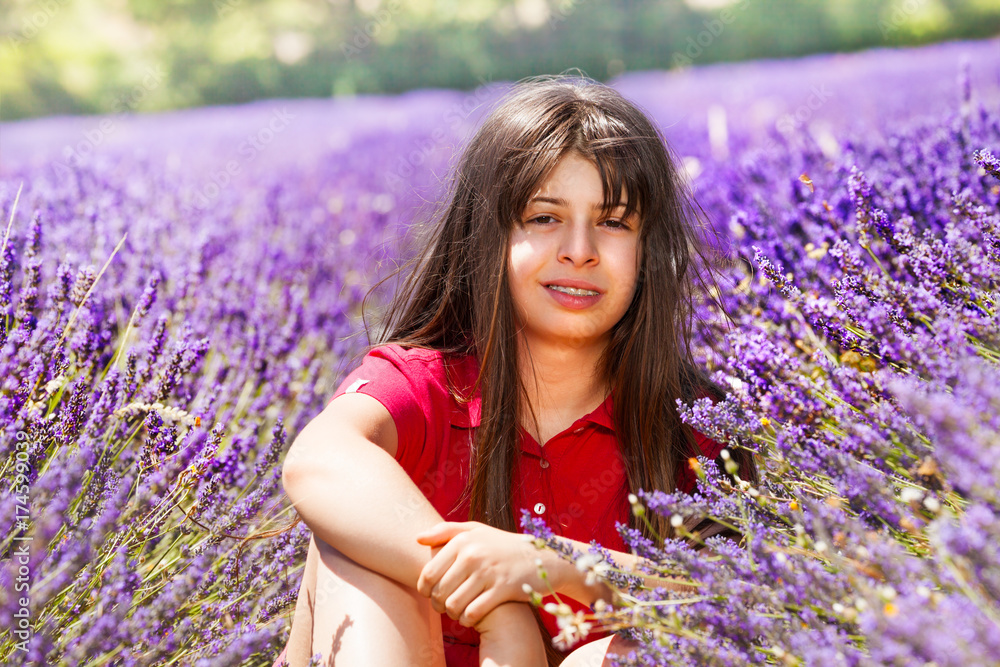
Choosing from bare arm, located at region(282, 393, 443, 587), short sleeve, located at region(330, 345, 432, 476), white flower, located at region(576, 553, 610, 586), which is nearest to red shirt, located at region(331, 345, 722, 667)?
short sleeve, located at region(330, 345, 432, 476)

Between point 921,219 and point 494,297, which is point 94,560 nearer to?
point 494,297

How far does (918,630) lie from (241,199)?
3.39m

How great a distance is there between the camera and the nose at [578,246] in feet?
4.77

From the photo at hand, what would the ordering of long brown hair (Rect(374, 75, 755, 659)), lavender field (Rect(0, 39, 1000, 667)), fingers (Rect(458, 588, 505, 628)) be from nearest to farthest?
1. lavender field (Rect(0, 39, 1000, 667))
2. fingers (Rect(458, 588, 505, 628))
3. long brown hair (Rect(374, 75, 755, 659))

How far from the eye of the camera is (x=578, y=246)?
1.46 meters

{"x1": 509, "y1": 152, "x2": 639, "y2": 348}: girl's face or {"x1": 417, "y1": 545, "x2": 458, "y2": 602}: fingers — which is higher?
{"x1": 509, "y1": 152, "x2": 639, "y2": 348}: girl's face

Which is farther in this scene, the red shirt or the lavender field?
the red shirt

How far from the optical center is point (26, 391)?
4.23 feet

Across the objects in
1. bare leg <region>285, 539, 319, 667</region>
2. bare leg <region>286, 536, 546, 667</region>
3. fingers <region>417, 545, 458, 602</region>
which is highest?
fingers <region>417, 545, 458, 602</region>

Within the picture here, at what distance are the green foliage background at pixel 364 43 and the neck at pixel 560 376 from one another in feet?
9.32

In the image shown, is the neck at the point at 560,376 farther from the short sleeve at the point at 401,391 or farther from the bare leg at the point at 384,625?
the bare leg at the point at 384,625

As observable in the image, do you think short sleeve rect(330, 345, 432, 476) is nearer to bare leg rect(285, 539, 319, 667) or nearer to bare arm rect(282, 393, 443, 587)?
bare arm rect(282, 393, 443, 587)

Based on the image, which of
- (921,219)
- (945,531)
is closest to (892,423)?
(945,531)

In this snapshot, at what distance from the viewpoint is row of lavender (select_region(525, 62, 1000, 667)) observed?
0.67 meters
